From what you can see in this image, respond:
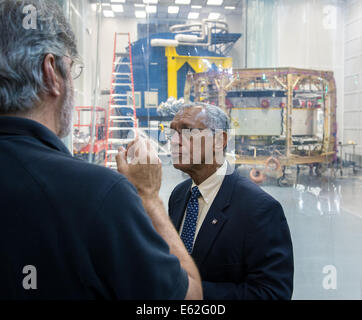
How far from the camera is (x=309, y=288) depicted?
108 inches

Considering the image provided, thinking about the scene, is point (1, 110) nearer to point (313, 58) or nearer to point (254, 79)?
point (254, 79)

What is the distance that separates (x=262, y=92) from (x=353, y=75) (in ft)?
3.01

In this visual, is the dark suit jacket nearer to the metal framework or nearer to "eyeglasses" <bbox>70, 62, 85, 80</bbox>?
"eyeglasses" <bbox>70, 62, 85, 80</bbox>

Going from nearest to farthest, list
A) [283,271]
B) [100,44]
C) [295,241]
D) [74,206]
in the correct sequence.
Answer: [74,206]
[283,271]
[100,44]
[295,241]

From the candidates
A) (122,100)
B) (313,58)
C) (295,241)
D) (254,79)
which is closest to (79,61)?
(122,100)

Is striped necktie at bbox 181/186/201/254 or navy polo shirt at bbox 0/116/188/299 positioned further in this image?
striped necktie at bbox 181/186/201/254

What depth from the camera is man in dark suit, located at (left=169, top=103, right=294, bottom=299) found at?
3.69ft

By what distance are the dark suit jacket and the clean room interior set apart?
1211 mm

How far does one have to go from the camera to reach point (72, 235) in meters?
0.56

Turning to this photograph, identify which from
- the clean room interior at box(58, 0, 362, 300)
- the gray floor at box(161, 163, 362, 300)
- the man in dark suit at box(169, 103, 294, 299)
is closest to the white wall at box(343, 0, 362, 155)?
the clean room interior at box(58, 0, 362, 300)

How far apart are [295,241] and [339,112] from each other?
4.50 ft

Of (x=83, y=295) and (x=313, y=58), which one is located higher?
(x=313, y=58)

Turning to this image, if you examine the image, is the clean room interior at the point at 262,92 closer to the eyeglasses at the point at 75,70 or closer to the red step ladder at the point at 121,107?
the red step ladder at the point at 121,107

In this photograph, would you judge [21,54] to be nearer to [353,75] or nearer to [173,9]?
[173,9]
